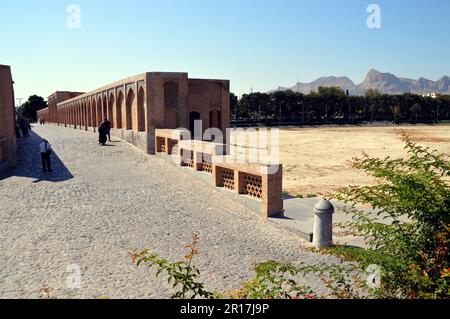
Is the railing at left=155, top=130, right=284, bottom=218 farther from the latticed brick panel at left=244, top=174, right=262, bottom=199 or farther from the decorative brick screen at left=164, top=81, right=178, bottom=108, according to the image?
the decorative brick screen at left=164, top=81, right=178, bottom=108

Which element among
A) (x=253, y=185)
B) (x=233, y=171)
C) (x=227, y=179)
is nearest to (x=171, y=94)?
(x=227, y=179)

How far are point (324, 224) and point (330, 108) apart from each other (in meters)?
77.0

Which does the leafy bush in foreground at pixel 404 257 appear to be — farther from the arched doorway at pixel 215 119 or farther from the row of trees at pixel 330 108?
the row of trees at pixel 330 108

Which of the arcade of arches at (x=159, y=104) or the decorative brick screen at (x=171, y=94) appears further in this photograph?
the decorative brick screen at (x=171, y=94)

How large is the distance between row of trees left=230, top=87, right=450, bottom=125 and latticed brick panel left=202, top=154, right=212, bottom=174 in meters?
58.0

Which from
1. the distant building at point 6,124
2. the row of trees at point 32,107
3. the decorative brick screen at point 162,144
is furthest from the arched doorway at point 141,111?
the row of trees at point 32,107

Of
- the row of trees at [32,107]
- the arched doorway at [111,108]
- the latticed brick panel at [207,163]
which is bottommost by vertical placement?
the latticed brick panel at [207,163]

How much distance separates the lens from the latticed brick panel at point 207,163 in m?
13.8

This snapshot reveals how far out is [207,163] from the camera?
1395 cm

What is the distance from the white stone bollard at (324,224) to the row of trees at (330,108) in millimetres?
64403

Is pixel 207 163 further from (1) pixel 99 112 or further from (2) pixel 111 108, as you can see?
(1) pixel 99 112

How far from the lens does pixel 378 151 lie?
29781 mm
